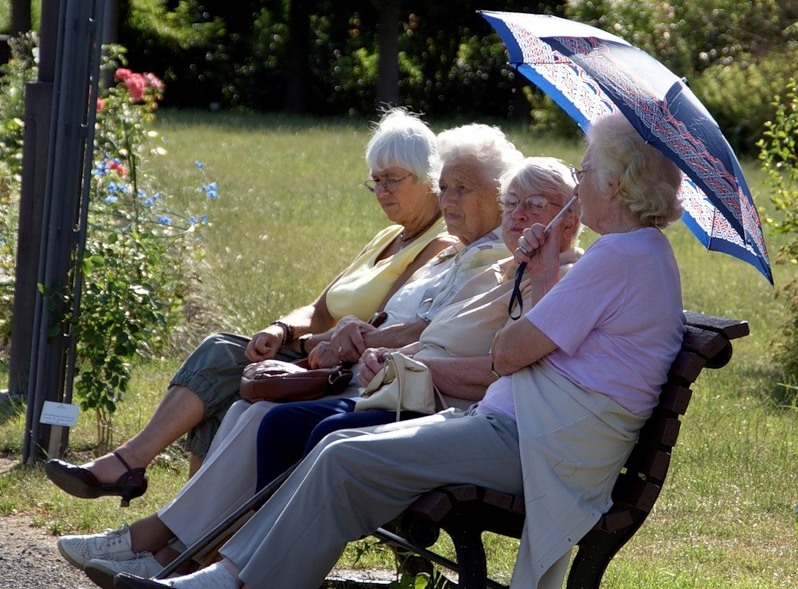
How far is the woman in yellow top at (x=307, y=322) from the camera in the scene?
4.03 meters

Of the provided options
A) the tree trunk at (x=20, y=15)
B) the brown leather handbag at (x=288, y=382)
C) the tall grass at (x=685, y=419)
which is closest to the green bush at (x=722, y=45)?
the tall grass at (x=685, y=419)

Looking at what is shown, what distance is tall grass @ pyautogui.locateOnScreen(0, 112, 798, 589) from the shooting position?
14.4 ft

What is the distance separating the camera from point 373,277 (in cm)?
447

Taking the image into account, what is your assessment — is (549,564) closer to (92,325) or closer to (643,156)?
(643,156)

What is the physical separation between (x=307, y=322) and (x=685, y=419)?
239cm

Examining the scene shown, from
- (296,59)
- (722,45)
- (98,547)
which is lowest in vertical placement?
(296,59)

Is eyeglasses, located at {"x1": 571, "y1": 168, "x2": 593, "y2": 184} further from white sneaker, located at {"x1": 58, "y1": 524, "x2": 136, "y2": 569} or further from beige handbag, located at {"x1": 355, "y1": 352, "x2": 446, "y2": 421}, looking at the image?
white sneaker, located at {"x1": 58, "y1": 524, "x2": 136, "y2": 569}

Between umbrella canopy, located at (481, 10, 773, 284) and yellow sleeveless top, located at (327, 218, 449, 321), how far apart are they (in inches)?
34.3

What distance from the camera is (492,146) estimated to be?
4.12 meters

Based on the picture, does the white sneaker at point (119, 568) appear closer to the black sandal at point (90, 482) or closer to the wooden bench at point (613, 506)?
the black sandal at point (90, 482)

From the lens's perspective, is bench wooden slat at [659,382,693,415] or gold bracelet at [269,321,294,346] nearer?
bench wooden slat at [659,382,693,415]

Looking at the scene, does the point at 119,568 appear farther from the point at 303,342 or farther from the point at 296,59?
the point at 296,59

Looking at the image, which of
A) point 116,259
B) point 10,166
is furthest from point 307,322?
point 10,166

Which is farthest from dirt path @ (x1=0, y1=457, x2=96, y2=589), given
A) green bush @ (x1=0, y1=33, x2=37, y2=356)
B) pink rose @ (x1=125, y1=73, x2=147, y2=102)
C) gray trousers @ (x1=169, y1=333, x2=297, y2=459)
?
pink rose @ (x1=125, y1=73, x2=147, y2=102)
